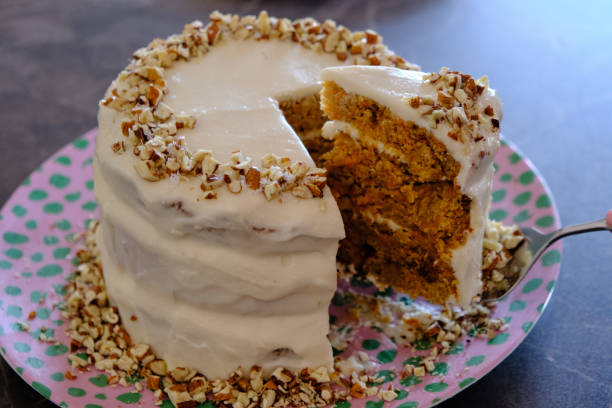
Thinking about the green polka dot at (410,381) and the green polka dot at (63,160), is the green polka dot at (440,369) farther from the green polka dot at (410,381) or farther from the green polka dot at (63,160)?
the green polka dot at (63,160)

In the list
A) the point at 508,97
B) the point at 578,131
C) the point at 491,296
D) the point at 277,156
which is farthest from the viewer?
the point at 508,97

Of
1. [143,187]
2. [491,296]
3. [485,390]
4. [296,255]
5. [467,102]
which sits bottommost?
[485,390]

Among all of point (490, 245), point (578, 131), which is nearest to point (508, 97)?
point (578, 131)

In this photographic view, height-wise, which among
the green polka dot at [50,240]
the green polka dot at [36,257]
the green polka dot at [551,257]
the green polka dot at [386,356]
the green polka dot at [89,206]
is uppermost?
the green polka dot at [89,206]

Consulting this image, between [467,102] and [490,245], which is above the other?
[467,102]

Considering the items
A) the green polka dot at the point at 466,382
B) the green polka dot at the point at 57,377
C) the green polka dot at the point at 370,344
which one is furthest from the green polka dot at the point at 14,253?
the green polka dot at the point at 466,382

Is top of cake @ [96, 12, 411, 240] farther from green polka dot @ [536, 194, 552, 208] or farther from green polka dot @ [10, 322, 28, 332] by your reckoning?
green polka dot @ [536, 194, 552, 208]

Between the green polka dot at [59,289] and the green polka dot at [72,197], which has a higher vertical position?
the green polka dot at [72,197]

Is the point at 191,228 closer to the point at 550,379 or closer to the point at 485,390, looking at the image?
the point at 485,390
